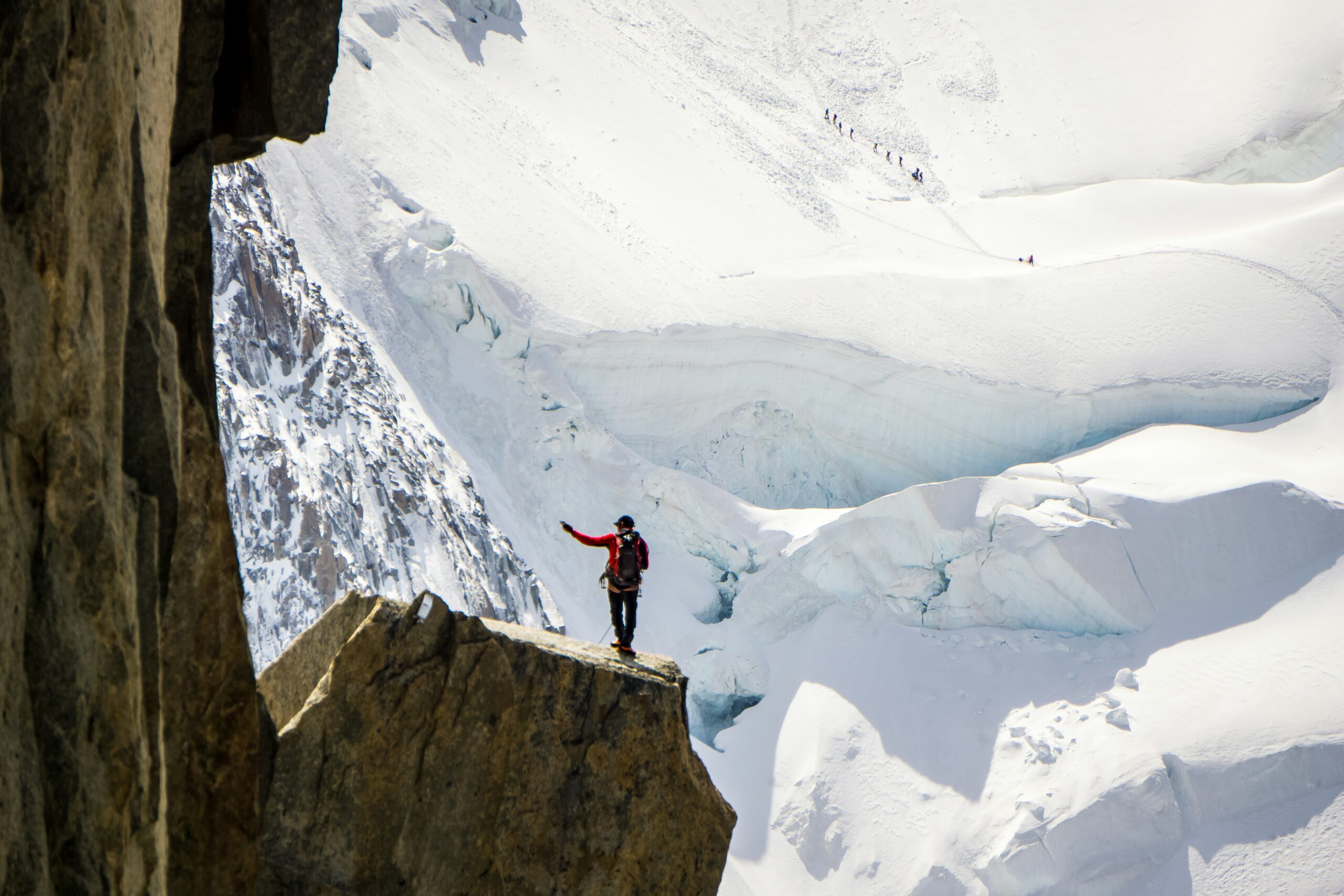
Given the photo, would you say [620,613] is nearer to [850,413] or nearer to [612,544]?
[612,544]

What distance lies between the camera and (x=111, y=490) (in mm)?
3912

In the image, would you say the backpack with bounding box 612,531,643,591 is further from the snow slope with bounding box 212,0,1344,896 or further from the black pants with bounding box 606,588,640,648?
the snow slope with bounding box 212,0,1344,896

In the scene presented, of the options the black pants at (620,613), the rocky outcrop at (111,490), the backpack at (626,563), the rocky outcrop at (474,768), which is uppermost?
the rocky outcrop at (111,490)

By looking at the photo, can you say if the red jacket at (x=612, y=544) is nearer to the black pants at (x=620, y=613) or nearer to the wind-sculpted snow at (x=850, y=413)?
the black pants at (x=620, y=613)

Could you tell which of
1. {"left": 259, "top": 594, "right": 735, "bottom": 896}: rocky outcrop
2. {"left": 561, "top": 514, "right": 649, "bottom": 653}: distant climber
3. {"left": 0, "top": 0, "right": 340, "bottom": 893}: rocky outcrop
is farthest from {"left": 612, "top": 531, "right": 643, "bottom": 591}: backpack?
{"left": 0, "top": 0, "right": 340, "bottom": 893}: rocky outcrop

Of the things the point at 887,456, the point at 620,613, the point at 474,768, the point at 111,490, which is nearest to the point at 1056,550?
the point at 887,456

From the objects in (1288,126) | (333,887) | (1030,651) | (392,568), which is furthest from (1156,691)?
(1288,126)

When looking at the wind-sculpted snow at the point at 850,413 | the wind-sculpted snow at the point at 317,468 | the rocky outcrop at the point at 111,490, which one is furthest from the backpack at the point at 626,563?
the wind-sculpted snow at the point at 850,413

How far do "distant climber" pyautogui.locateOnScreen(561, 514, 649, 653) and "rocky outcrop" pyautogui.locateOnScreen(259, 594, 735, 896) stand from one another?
0.29 m

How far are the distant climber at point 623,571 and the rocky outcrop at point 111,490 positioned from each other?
2525 millimetres

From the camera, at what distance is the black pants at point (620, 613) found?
7.59 metres

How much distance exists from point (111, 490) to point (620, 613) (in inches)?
159

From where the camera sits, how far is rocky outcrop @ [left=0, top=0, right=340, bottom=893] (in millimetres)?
3311

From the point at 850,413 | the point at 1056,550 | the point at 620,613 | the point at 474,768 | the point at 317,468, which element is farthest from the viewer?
the point at 850,413
